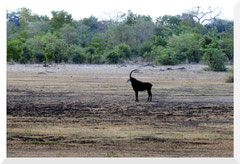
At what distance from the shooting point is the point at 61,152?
873 centimetres

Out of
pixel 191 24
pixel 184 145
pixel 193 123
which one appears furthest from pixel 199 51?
pixel 184 145

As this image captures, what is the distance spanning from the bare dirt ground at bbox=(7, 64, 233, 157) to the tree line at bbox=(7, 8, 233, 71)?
0.63 meters

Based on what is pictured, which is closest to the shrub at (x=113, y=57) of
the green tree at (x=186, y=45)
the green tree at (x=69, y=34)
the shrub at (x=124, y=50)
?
the shrub at (x=124, y=50)

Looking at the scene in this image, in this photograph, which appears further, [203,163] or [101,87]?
[101,87]

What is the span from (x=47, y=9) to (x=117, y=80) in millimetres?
4081

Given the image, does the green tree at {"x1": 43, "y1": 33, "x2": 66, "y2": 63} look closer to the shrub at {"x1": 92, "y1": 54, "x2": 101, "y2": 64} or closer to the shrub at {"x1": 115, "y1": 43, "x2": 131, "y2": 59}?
the shrub at {"x1": 92, "y1": 54, "x2": 101, "y2": 64}

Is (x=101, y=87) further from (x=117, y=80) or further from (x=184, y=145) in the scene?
(x=184, y=145)

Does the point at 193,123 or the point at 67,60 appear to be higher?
the point at 67,60

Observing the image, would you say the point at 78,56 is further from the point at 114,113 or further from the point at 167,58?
the point at 114,113

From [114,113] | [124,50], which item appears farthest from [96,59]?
[114,113]

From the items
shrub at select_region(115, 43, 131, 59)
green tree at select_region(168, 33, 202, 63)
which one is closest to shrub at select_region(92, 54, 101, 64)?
shrub at select_region(115, 43, 131, 59)

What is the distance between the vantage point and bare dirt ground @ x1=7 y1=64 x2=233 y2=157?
360 inches

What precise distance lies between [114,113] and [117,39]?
567 cm

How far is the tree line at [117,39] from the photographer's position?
56.8ft
